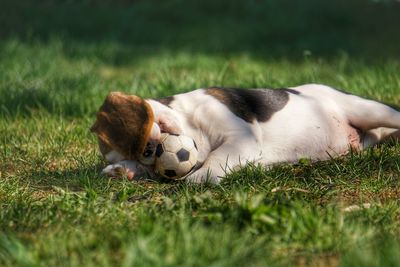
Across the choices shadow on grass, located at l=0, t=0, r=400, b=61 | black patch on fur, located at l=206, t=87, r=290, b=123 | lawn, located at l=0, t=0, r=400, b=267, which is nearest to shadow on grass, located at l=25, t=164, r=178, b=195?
lawn, located at l=0, t=0, r=400, b=267

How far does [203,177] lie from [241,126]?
49 centimetres

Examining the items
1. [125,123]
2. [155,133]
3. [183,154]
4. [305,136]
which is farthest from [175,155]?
[305,136]

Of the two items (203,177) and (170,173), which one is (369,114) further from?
(170,173)

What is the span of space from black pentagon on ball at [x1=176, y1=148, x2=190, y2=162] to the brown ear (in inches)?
7.9

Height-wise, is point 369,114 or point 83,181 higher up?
point 369,114

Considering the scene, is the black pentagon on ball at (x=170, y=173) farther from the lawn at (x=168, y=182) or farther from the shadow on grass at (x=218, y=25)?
the shadow on grass at (x=218, y=25)

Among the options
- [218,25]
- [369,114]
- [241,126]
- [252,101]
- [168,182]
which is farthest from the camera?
[218,25]

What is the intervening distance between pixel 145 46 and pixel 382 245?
26.7 ft

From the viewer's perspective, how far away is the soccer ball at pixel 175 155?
404cm

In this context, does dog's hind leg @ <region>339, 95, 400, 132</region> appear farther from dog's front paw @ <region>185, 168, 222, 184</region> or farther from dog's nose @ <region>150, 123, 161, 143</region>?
dog's nose @ <region>150, 123, 161, 143</region>

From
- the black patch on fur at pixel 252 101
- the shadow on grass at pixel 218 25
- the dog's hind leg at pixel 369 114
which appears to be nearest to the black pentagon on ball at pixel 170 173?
the black patch on fur at pixel 252 101

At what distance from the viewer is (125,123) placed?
13.2ft

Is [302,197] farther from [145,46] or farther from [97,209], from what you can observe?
[145,46]

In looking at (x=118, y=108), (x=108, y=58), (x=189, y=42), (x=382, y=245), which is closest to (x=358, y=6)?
(x=189, y=42)
